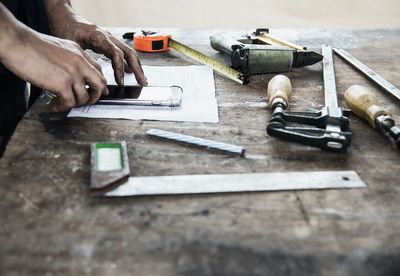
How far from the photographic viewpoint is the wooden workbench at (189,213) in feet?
1.71

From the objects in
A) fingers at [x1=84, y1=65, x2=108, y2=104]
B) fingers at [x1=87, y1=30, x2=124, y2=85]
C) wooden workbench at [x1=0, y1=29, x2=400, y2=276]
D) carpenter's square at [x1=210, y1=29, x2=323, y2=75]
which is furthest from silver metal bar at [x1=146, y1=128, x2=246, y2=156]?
carpenter's square at [x1=210, y1=29, x2=323, y2=75]

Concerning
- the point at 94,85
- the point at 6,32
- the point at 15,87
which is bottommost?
the point at 15,87

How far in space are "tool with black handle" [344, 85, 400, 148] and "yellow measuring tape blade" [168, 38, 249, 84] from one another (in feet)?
0.89

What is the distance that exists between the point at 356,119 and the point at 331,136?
18 centimetres

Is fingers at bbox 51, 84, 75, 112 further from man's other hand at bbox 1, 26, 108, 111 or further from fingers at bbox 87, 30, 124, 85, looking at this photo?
fingers at bbox 87, 30, 124, 85

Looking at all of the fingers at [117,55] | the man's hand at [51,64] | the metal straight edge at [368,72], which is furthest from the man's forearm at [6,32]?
the metal straight edge at [368,72]

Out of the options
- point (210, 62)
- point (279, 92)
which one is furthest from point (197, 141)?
point (210, 62)

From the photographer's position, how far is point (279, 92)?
0.92 meters

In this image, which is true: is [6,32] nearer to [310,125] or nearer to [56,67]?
[56,67]

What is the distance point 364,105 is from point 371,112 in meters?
0.03

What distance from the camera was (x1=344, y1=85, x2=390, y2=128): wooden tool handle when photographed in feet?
2.82

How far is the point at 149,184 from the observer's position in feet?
2.15

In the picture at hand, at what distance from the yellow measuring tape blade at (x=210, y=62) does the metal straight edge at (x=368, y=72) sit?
0.34m

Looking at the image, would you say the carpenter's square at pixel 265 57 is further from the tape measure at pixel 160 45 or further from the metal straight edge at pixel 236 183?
the metal straight edge at pixel 236 183
